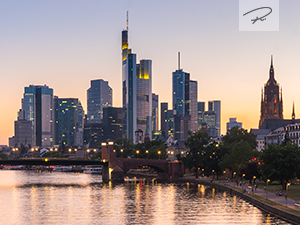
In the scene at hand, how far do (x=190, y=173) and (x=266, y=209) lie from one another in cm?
11632

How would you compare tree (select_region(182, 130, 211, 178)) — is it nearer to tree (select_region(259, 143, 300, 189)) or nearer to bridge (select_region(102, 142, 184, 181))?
bridge (select_region(102, 142, 184, 181))

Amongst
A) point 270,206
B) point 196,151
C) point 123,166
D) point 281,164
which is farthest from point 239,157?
point 270,206

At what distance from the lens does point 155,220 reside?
7638 cm

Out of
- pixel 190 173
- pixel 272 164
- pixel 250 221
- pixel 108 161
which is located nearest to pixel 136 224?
pixel 250 221

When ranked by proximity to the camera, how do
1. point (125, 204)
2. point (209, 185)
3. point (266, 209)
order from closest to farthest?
point (266, 209)
point (125, 204)
point (209, 185)

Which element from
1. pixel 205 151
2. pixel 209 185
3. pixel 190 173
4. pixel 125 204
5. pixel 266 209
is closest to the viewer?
pixel 266 209

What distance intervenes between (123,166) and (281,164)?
292ft

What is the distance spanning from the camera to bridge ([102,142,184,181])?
579 ft

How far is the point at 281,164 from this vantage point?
100 metres

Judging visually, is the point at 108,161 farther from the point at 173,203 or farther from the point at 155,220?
the point at 155,220

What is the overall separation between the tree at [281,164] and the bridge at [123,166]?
8054cm

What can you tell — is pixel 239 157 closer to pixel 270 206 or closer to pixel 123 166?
pixel 123 166

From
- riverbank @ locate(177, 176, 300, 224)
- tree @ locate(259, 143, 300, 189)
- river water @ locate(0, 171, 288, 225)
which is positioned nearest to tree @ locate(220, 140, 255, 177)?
riverbank @ locate(177, 176, 300, 224)

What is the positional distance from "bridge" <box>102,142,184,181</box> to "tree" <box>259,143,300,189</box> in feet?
264
